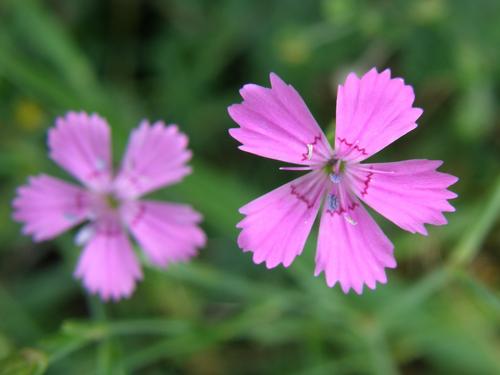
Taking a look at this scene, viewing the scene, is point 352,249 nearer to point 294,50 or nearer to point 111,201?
point 111,201

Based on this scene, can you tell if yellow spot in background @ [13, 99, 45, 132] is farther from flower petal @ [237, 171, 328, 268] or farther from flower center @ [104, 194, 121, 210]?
flower petal @ [237, 171, 328, 268]

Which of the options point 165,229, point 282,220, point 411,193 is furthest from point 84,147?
point 411,193

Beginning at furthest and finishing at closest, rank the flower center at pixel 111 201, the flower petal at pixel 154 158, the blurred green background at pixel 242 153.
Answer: the blurred green background at pixel 242 153, the flower center at pixel 111 201, the flower petal at pixel 154 158

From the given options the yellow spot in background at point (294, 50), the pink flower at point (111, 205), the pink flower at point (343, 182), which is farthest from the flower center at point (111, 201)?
the yellow spot in background at point (294, 50)

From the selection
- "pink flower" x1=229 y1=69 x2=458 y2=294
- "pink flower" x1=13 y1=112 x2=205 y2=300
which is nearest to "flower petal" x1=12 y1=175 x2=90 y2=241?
"pink flower" x1=13 y1=112 x2=205 y2=300

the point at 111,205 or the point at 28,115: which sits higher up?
the point at 28,115

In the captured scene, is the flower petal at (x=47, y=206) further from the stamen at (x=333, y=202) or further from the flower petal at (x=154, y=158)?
the stamen at (x=333, y=202)
